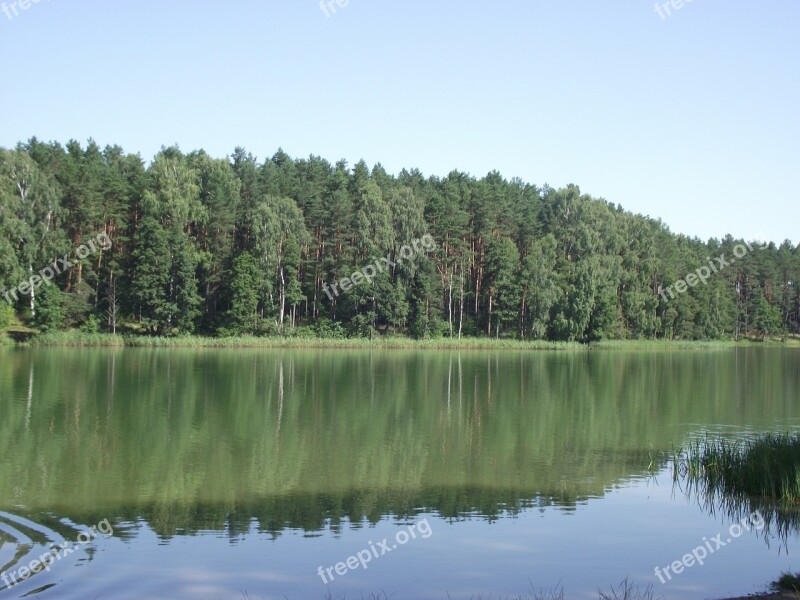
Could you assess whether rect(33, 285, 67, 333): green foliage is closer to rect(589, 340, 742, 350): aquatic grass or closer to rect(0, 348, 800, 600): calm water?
rect(0, 348, 800, 600): calm water

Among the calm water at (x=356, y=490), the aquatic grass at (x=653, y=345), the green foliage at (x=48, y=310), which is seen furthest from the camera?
the aquatic grass at (x=653, y=345)

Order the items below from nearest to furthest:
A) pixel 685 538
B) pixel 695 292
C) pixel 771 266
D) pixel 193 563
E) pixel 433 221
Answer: pixel 193 563 < pixel 685 538 < pixel 433 221 < pixel 695 292 < pixel 771 266

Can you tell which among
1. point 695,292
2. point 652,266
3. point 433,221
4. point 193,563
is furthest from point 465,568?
point 695,292

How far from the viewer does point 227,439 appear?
21.1 metres

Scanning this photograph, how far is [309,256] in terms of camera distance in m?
80.3

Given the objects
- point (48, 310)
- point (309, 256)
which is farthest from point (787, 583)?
point (309, 256)

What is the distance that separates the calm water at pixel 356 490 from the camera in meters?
10.6

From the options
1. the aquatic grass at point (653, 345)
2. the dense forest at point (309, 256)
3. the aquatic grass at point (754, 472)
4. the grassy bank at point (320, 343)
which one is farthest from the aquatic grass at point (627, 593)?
the aquatic grass at point (653, 345)

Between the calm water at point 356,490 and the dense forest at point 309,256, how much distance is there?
103 feet

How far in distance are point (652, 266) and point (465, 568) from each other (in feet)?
254

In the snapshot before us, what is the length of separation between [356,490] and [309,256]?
65.8 meters

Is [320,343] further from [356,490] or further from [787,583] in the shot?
[787,583]

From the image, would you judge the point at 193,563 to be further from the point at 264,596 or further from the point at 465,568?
the point at 465,568

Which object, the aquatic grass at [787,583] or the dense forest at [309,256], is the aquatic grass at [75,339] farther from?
the aquatic grass at [787,583]
